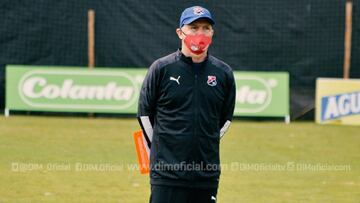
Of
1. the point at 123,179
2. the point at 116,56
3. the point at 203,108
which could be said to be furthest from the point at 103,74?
the point at 203,108

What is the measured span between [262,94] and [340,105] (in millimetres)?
1607

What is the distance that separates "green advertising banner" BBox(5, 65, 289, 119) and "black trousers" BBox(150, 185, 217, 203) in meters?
11.7

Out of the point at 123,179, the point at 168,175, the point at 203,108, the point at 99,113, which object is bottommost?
the point at 99,113

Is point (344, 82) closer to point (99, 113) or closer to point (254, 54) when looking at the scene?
point (254, 54)

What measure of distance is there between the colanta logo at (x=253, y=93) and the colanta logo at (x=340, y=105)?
1144 millimetres

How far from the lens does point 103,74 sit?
17172 mm

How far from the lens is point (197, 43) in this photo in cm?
530

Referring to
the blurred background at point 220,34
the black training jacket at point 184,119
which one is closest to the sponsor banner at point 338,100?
the blurred background at point 220,34

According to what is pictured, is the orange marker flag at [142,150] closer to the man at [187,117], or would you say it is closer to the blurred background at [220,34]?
the man at [187,117]

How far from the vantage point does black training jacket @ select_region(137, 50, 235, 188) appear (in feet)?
17.5

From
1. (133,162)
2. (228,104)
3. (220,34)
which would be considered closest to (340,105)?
(220,34)

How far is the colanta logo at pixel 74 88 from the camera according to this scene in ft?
56.1

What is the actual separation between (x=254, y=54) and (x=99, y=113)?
3.58m

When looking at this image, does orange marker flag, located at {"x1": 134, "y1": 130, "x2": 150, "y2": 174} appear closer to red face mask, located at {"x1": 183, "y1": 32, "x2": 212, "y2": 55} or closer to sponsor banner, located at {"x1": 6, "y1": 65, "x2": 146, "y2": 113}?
red face mask, located at {"x1": 183, "y1": 32, "x2": 212, "y2": 55}
